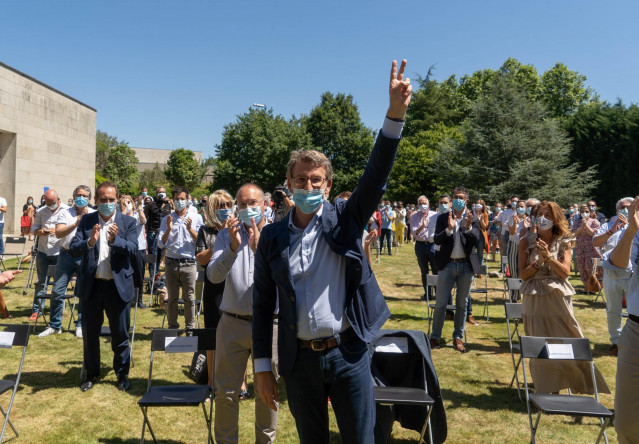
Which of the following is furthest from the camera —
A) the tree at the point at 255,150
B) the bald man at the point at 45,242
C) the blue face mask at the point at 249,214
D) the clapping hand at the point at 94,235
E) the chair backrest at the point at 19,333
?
the tree at the point at 255,150

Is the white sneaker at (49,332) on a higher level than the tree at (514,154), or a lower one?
lower

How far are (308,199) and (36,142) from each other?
2605 centimetres

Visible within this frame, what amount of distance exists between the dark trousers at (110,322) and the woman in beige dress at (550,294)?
176 inches

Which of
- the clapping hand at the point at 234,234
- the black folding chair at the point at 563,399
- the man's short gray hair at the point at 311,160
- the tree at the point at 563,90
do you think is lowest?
the black folding chair at the point at 563,399

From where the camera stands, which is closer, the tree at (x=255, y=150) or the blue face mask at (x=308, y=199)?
the blue face mask at (x=308, y=199)

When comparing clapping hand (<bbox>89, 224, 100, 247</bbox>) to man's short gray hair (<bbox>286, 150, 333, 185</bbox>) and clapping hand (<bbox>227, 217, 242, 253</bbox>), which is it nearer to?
clapping hand (<bbox>227, 217, 242, 253</bbox>)

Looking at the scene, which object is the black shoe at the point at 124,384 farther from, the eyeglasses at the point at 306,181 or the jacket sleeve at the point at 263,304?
the eyeglasses at the point at 306,181

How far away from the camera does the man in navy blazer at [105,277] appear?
515 cm

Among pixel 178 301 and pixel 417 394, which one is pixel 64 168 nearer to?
pixel 178 301

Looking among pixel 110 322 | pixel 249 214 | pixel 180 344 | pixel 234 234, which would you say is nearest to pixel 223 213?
pixel 249 214

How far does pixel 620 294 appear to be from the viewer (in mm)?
7020

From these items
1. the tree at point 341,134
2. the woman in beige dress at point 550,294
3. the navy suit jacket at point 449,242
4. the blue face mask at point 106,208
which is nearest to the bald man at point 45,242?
the blue face mask at point 106,208

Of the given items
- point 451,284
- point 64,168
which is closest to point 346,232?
point 451,284

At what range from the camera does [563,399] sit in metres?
3.89
